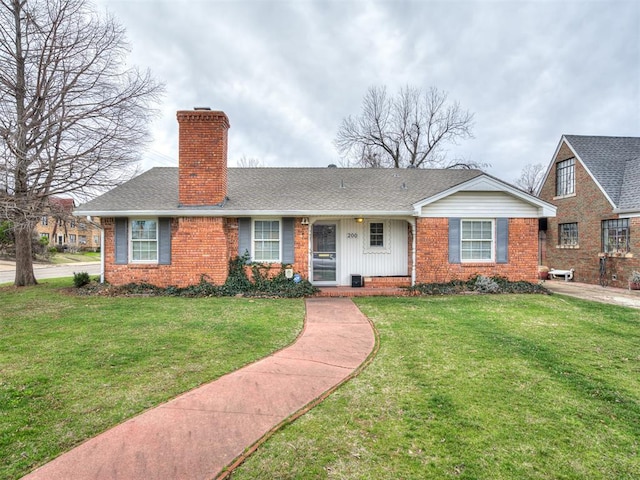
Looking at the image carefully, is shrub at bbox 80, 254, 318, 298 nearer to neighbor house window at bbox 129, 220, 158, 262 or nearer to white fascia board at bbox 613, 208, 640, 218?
neighbor house window at bbox 129, 220, 158, 262

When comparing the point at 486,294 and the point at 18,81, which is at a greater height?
the point at 18,81

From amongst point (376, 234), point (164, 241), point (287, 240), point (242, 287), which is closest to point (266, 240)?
point (287, 240)

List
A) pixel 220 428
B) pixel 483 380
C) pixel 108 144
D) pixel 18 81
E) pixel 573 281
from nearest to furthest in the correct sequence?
1. pixel 220 428
2. pixel 483 380
3. pixel 18 81
4. pixel 108 144
5. pixel 573 281

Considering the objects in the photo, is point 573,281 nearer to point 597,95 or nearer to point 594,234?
point 594,234

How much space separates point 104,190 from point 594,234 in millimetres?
19368

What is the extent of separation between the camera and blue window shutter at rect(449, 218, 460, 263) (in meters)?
10.9

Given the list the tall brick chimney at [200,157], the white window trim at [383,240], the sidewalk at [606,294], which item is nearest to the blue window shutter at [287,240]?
the tall brick chimney at [200,157]

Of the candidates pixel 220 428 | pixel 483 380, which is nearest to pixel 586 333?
pixel 483 380

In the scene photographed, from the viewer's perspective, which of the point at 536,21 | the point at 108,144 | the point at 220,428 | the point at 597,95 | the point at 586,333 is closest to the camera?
the point at 220,428

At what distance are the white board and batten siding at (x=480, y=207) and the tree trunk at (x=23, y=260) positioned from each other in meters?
14.3

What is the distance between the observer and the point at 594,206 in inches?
535

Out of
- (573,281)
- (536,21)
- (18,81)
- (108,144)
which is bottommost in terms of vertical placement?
(573,281)

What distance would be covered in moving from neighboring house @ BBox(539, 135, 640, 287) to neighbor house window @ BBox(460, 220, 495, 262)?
5497mm

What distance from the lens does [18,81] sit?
36.1 feet
